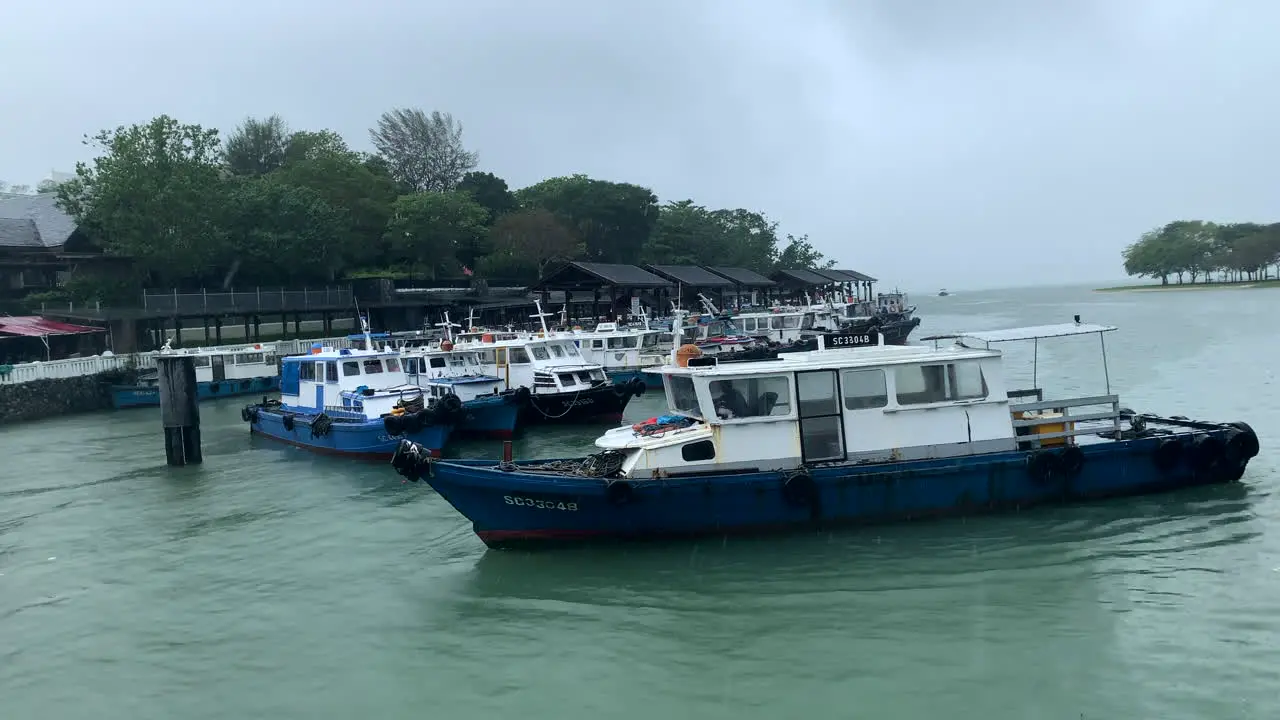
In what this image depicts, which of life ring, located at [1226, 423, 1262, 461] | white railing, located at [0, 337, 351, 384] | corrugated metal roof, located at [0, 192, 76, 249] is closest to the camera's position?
life ring, located at [1226, 423, 1262, 461]

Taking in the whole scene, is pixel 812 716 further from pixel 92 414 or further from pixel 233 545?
pixel 92 414

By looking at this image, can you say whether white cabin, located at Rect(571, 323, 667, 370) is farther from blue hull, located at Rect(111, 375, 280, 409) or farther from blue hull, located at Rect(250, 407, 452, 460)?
blue hull, located at Rect(111, 375, 280, 409)

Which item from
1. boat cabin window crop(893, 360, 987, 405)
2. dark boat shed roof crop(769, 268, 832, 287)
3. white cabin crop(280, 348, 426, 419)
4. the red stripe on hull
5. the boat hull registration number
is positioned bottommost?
the boat hull registration number

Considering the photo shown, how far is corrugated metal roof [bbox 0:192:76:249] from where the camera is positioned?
170ft

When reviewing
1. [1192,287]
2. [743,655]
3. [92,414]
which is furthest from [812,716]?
[1192,287]

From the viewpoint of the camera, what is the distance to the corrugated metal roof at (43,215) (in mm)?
51750

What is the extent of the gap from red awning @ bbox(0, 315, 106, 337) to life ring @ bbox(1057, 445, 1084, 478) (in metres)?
43.4

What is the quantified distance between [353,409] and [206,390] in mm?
20390

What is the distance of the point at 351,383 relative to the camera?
1043 inches

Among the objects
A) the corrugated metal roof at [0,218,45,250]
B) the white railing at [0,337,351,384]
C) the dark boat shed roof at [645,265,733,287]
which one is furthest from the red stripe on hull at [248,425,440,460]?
the dark boat shed roof at [645,265,733,287]

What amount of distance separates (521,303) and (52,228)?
88.5 feet

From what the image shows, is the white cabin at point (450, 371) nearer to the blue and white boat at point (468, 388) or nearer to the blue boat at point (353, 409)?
the blue and white boat at point (468, 388)

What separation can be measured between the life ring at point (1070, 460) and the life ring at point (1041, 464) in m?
0.09

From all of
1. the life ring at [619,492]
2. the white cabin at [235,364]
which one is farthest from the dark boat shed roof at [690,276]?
the life ring at [619,492]
